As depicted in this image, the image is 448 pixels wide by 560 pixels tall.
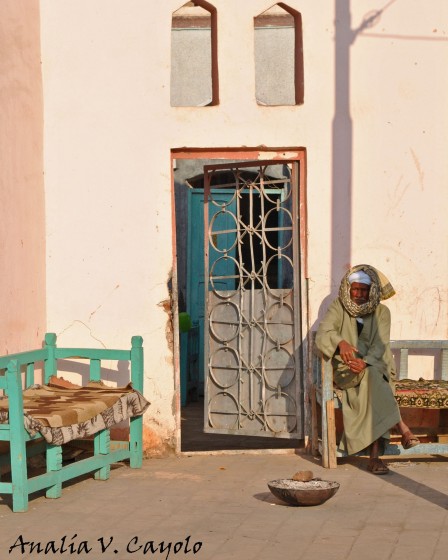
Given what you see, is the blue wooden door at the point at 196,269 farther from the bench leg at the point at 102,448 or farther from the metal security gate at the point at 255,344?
the bench leg at the point at 102,448

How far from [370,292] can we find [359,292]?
0.09 metres

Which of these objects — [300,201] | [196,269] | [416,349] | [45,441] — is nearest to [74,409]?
[45,441]

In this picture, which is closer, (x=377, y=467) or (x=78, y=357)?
(x=377, y=467)

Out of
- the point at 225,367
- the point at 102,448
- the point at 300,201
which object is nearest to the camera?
the point at 102,448

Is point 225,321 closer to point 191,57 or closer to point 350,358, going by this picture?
point 350,358

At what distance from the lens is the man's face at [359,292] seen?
7871mm

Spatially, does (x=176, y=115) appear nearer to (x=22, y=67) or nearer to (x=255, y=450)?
(x=22, y=67)

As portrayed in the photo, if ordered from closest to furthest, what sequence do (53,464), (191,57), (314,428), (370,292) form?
(53,464), (370,292), (314,428), (191,57)

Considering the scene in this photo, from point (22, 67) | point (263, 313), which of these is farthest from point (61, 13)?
point (263, 313)

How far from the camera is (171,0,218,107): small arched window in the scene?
40.5 ft

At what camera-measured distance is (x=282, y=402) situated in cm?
835

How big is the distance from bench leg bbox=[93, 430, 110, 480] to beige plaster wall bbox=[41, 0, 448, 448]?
1.08m

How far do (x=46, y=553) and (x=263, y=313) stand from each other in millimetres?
3495

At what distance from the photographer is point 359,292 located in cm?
788
